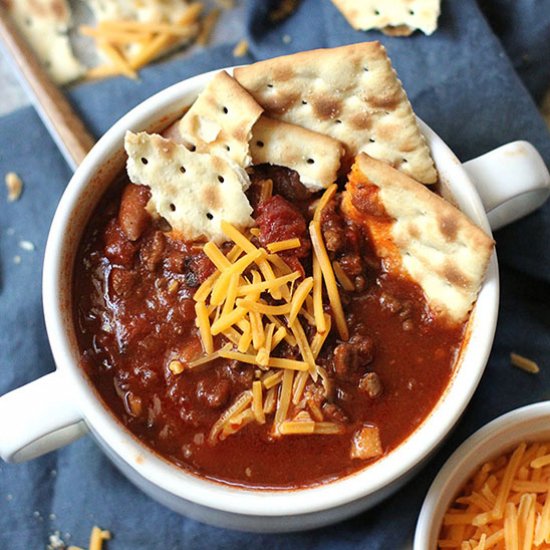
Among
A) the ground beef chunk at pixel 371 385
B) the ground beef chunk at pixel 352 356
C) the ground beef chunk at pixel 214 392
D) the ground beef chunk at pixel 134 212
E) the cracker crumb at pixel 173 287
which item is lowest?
the ground beef chunk at pixel 371 385

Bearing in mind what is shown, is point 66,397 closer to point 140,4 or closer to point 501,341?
point 501,341

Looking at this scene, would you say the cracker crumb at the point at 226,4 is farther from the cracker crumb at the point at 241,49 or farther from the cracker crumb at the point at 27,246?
the cracker crumb at the point at 27,246

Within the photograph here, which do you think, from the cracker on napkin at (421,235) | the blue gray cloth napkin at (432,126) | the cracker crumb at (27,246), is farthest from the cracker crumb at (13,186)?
the cracker on napkin at (421,235)

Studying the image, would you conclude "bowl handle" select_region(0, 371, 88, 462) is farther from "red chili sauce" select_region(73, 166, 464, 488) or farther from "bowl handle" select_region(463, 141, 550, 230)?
"bowl handle" select_region(463, 141, 550, 230)

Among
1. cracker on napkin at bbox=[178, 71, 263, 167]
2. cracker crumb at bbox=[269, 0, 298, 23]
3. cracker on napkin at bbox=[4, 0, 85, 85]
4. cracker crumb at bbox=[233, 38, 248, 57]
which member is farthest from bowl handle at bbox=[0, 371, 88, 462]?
cracker crumb at bbox=[269, 0, 298, 23]

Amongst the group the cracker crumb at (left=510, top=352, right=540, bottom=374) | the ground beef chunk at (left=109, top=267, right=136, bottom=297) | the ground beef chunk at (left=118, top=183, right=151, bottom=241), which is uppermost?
the ground beef chunk at (left=118, top=183, right=151, bottom=241)

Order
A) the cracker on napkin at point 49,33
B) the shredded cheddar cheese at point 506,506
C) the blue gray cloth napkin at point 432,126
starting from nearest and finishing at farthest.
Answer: the shredded cheddar cheese at point 506,506
the blue gray cloth napkin at point 432,126
the cracker on napkin at point 49,33

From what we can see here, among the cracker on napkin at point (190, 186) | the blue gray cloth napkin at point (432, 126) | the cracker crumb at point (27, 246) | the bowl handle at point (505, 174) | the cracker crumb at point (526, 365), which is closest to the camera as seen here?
the cracker on napkin at point (190, 186)
